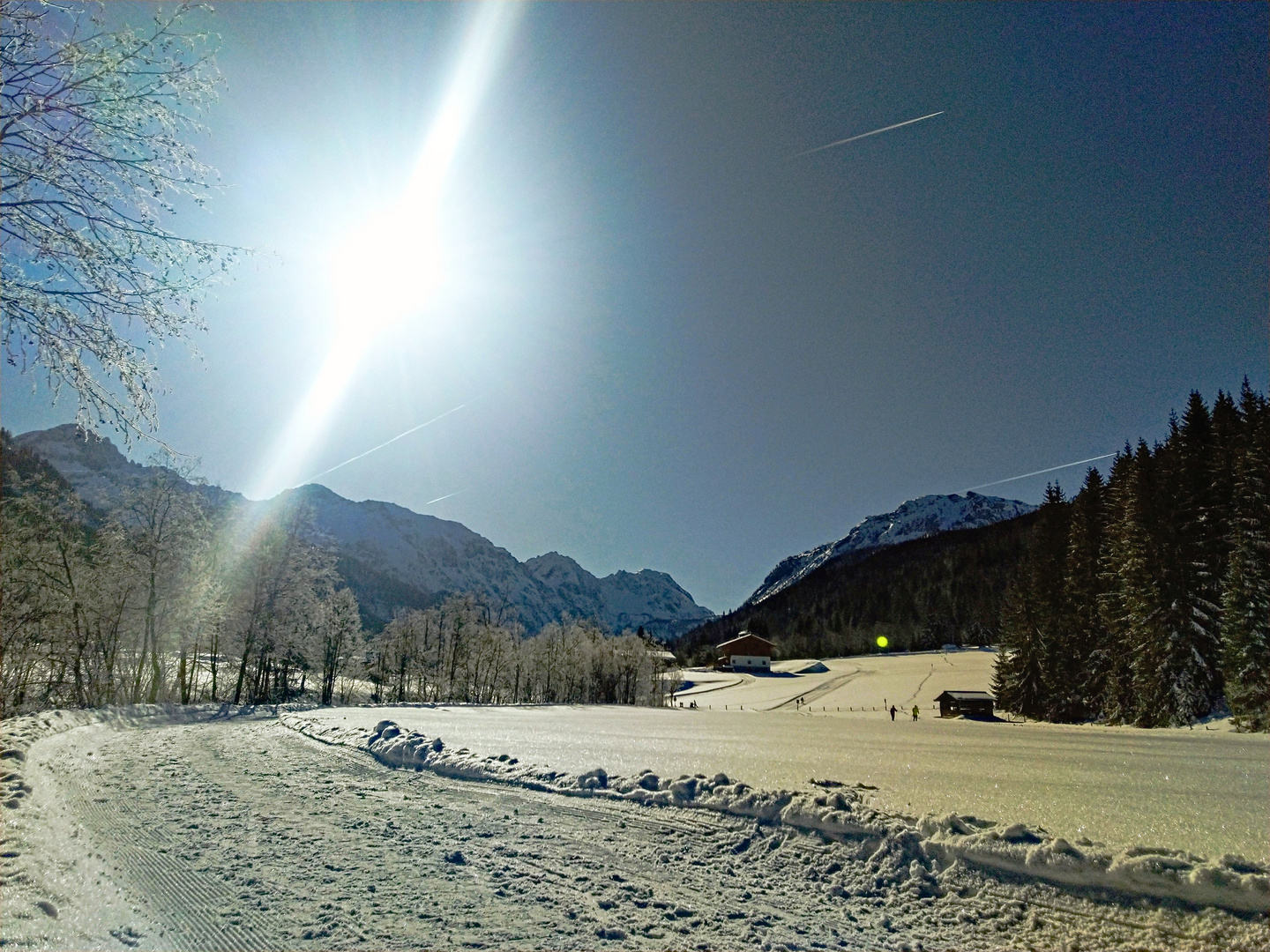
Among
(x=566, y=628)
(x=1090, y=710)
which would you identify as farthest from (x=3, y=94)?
(x=566, y=628)

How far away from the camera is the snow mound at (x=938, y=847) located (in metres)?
5.64

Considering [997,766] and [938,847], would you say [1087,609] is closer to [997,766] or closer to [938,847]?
[997,766]

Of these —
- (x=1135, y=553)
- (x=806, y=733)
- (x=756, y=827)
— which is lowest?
(x=806, y=733)

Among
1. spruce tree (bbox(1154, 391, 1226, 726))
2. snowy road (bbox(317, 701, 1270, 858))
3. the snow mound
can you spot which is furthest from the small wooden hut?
the snow mound

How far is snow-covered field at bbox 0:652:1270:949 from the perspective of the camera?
518 centimetres

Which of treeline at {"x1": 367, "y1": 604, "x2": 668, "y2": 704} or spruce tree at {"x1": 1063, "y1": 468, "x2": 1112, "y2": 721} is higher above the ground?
spruce tree at {"x1": 1063, "y1": 468, "x2": 1112, "y2": 721}

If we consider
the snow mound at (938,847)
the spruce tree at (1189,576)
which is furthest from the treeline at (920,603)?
the snow mound at (938,847)

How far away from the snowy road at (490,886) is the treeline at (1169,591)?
29.0 metres

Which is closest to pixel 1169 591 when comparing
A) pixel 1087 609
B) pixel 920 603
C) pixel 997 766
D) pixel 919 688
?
pixel 1087 609

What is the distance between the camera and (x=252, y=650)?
45.1 m

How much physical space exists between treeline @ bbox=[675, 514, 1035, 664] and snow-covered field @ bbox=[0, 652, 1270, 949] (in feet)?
455

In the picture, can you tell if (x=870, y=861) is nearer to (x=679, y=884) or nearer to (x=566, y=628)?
(x=679, y=884)

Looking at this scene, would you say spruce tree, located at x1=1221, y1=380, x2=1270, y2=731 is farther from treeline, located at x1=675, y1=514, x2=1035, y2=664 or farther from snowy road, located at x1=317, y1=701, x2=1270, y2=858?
treeline, located at x1=675, y1=514, x2=1035, y2=664

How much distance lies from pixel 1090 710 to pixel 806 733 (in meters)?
28.9
